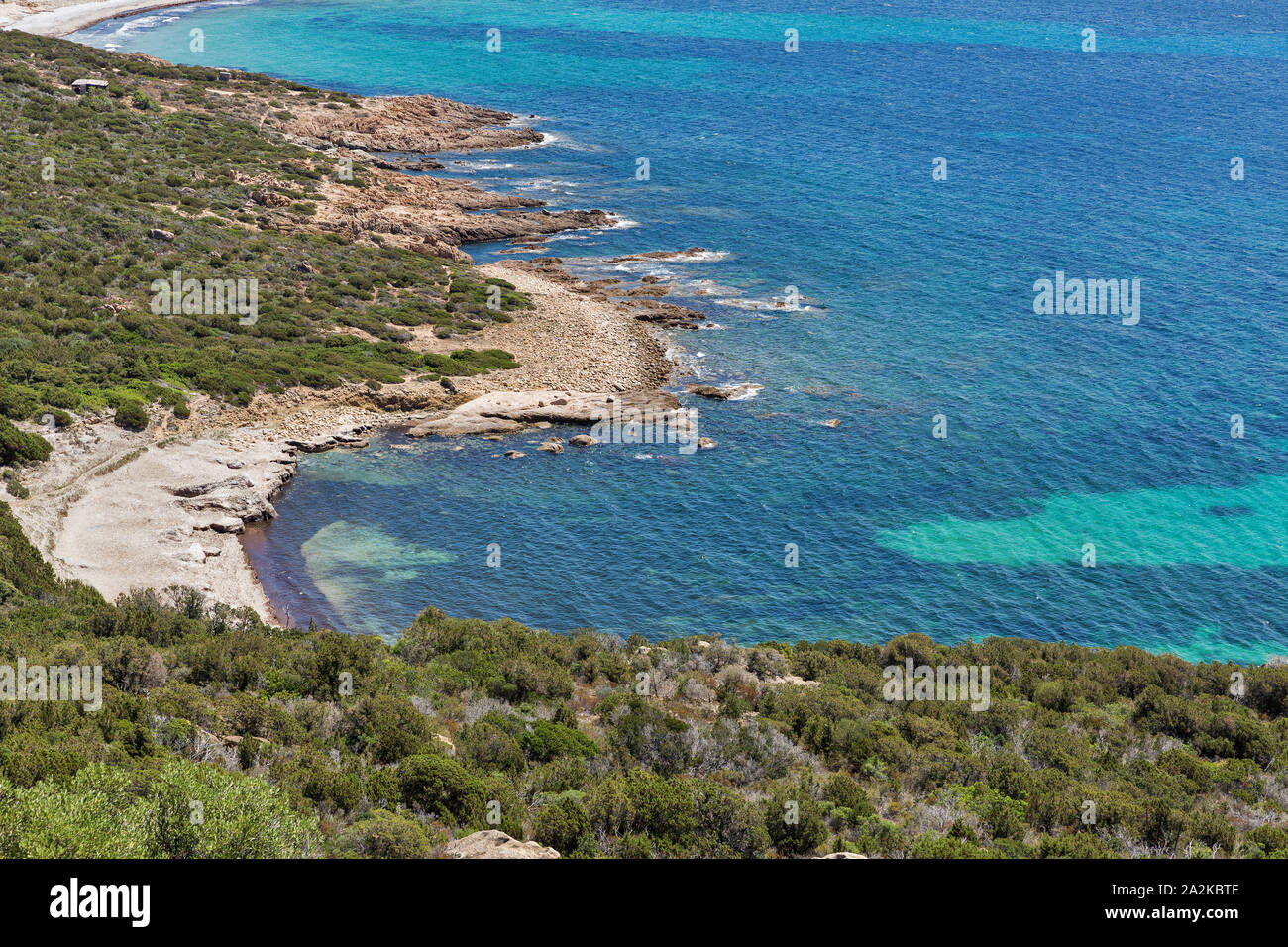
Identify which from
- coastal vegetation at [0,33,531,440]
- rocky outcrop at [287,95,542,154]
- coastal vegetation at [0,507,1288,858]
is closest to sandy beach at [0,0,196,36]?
coastal vegetation at [0,33,531,440]

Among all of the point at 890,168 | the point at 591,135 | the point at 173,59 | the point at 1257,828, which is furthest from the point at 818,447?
the point at 173,59

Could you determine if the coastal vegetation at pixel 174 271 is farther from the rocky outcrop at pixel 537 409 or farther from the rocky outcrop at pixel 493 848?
the rocky outcrop at pixel 493 848

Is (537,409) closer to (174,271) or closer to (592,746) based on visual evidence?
(174,271)

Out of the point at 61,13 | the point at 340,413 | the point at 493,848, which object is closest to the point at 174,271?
the point at 340,413

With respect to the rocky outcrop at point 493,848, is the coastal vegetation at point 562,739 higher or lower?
lower

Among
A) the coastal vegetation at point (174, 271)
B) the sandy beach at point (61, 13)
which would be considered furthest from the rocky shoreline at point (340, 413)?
the sandy beach at point (61, 13)
